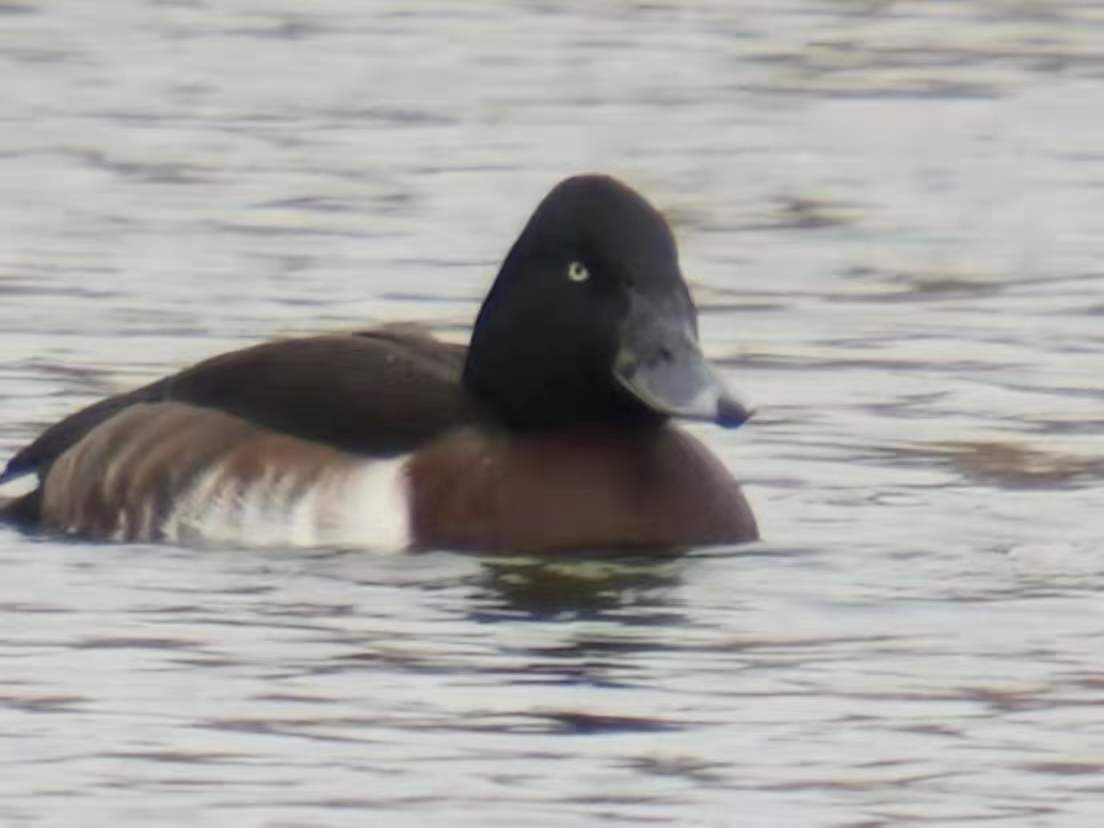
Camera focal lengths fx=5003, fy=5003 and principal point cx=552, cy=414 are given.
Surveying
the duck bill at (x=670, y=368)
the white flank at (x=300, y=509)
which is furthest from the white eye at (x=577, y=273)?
the white flank at (x=300, y=509)

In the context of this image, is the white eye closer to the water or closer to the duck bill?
the duck bill

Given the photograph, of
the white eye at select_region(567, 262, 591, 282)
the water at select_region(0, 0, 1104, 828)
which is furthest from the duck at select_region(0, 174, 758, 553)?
the water at select_region(0, 0, 1104, 828)

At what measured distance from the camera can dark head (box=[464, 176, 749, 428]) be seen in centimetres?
1164

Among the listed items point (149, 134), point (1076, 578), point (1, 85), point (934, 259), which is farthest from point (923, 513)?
point (1, 85)

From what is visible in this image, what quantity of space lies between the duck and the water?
124mm

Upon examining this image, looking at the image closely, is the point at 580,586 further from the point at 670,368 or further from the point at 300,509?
the point at 300,509

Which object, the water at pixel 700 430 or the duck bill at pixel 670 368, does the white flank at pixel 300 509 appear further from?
the duck bill at pixel 670 368

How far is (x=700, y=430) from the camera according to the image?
13.7 meters

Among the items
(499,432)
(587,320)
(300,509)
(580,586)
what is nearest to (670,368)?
(587,320)

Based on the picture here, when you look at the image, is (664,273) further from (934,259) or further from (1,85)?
(1,85)

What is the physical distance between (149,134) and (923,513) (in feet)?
23.6

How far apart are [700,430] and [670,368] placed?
210cm

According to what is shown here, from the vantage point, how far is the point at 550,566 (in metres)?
11.5

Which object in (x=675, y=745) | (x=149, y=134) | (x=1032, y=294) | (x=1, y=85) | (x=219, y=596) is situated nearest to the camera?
(x=675, y=745)
